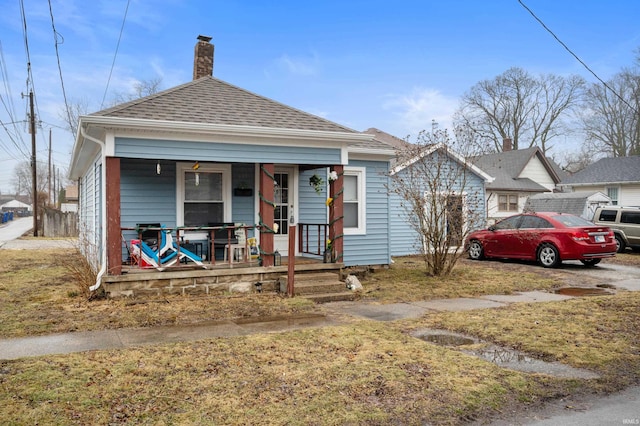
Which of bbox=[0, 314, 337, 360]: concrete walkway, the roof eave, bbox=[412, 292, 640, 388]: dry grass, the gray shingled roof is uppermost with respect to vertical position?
the gray shingled roof

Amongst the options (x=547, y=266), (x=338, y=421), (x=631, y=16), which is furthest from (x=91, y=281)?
(x=631, y=16)

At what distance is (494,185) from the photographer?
84.4 feet

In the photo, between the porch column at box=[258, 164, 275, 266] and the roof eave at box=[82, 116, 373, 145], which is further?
the porch column at box=[258, 164, 275, 266]

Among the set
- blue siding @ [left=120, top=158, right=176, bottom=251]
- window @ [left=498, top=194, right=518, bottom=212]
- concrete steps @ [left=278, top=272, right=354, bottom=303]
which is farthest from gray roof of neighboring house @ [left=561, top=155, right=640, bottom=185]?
blue siding @ [left=120, top=158, right=176, bottom=251]

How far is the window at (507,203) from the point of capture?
25828 mm

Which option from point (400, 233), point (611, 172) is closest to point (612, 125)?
point (611, 172)

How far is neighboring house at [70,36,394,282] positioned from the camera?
8.30 m

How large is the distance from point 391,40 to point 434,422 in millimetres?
12036

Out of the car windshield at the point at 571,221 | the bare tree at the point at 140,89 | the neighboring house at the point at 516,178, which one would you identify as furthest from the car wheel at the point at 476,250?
the bare tree at the point at 140,89

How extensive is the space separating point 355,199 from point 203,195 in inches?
149

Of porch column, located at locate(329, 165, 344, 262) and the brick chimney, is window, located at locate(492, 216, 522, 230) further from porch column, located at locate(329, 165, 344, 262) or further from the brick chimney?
the brick chimney

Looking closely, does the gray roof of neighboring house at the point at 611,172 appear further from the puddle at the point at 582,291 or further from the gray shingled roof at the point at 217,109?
the gray shingled roof at the point at 217,109

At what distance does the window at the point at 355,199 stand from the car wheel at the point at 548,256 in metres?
5.35

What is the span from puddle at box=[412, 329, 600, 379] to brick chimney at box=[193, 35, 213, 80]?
873 cm
